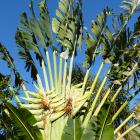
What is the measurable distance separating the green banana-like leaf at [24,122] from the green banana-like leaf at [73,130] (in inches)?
24.5

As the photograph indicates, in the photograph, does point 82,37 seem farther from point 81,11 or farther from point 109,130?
point 109,130

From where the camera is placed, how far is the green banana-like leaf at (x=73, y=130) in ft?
20.4

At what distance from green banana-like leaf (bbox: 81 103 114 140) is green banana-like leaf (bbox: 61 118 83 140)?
0.38 ft

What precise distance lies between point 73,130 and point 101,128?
1.48 ft

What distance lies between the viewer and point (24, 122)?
6.42 meters

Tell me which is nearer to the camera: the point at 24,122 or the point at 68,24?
the point at 24,122

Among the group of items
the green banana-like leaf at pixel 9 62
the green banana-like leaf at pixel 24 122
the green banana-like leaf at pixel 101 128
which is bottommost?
the green banana-like leaf at pixel 101 128

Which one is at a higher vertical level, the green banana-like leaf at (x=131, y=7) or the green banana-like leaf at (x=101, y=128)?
the green banana-like leaf at (x=131, y=7)

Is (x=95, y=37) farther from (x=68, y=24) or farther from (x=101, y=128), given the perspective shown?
(x=101, y=128)

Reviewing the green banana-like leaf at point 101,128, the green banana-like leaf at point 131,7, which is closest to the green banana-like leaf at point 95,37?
the green banana-like leaf at point 131,7

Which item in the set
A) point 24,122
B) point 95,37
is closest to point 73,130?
point 24,122

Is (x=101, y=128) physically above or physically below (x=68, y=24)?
below

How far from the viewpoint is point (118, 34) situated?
861 centimetres

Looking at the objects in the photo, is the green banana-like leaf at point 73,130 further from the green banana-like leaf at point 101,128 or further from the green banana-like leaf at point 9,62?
the green banana-like leaf at point 9,62
